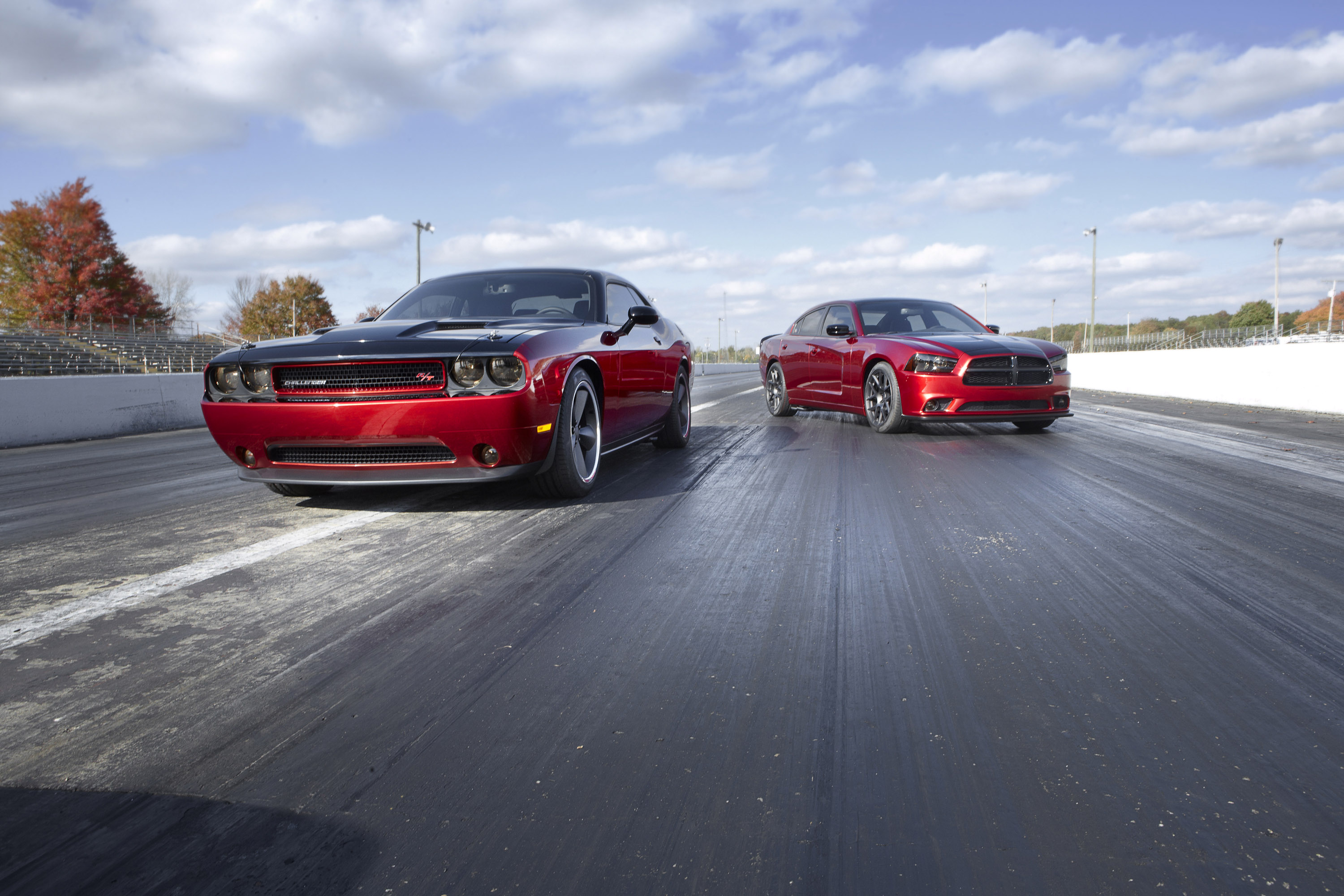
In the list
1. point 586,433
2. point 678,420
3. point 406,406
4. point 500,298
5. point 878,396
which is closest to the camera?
point 406,406

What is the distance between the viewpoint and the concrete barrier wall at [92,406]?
9.52 metres

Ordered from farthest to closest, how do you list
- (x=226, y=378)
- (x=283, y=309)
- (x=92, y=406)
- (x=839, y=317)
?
(x=283, y=309)
(x=839, y=317)
(x=92, y=406)
(x=226, y=378)

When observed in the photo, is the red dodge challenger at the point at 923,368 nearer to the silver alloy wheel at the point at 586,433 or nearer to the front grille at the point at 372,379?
the silver alloy wheel at the point at 586,433

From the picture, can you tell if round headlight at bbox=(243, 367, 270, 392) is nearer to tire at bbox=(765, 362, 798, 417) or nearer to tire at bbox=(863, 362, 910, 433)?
tire at bbox=(863, 362, 910, 433)

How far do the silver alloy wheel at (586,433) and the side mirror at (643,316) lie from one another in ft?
2.41

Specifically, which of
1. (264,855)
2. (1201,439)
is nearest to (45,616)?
(264,855)

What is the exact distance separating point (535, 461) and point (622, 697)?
2.64 metres

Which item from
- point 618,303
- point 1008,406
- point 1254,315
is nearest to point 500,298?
point 618,303

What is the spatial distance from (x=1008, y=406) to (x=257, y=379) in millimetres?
6949

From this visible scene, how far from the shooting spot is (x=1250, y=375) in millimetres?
14820

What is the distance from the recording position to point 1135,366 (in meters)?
21.2

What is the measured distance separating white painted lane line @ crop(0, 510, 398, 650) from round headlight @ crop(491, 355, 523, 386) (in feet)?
3.25

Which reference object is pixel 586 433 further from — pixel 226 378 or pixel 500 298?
pixel 226 378

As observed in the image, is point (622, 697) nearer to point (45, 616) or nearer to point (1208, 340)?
point (45, 616)
